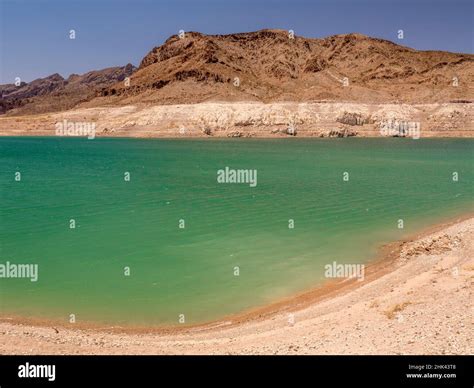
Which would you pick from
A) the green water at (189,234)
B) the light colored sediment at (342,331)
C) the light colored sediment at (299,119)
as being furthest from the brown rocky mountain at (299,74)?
the light colored sediment at (342,331)

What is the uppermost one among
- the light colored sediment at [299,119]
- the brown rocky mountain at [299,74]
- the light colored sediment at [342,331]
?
the brown rocky mountain at [299,74]

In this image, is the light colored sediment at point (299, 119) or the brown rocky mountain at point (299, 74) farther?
the brown rocky mountain at point (299, 74)

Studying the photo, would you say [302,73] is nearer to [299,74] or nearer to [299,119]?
[299,74]

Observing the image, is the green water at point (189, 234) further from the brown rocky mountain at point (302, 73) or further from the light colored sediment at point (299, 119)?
the brown rocky mountain at point (302, 73)

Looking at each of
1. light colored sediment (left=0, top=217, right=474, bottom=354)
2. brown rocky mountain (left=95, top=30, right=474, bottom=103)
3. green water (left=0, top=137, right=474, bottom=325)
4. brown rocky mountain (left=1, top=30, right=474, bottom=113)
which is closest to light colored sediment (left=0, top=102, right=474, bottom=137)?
brown rocky mountain (left=1, top=30, right=474, bottom=113)

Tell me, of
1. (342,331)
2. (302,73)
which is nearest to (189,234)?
(342,331)

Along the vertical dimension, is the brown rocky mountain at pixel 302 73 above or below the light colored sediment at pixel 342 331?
above
